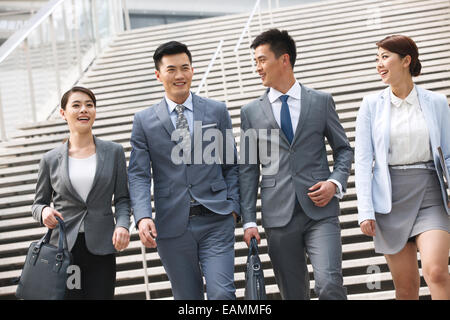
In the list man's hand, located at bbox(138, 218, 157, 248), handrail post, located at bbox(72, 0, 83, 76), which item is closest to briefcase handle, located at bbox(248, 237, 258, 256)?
man's hand, located at bbox(138, 218, 157, 248)

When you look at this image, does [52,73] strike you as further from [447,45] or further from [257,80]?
[447,45]

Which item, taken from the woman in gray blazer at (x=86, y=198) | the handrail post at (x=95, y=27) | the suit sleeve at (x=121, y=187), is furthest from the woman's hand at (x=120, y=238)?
the handrail post at (x=95, y=27)

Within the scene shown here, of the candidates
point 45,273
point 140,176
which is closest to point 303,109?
point 140,176

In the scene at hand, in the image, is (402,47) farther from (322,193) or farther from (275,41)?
(322,193)

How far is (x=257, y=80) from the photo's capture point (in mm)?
9875

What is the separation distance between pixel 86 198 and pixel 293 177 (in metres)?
1.27

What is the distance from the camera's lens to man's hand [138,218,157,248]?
3.68m

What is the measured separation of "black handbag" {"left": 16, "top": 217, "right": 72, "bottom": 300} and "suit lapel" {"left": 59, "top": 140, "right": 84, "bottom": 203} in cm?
30

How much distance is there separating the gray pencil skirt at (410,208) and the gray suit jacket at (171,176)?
952 mm

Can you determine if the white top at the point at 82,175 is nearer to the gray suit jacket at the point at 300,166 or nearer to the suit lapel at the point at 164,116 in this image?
the suit lapel at the point at 164,116

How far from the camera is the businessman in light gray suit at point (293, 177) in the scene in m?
3.88

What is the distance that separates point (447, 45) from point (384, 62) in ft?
20.3

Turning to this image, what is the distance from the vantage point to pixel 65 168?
4031 millimetres
